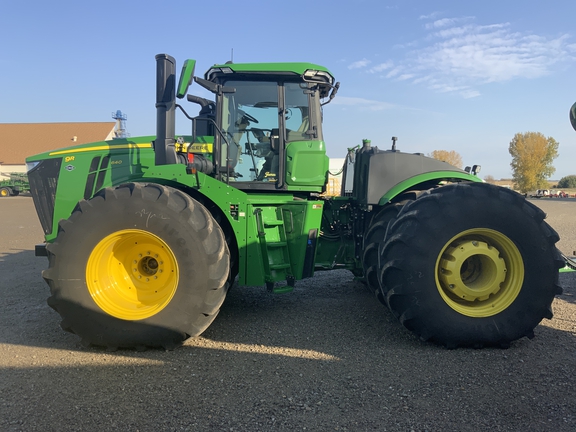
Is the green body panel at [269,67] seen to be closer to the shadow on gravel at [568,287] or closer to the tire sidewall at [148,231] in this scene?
the tire sidewall at [148,231]

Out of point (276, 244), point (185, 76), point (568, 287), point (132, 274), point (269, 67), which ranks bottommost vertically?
point (568, 287)

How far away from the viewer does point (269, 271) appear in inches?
164

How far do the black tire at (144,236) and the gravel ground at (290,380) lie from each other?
0.24 meters

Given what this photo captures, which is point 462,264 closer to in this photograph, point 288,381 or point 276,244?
point 276,244

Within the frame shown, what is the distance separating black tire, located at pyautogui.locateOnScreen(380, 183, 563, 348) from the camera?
354 centimetres

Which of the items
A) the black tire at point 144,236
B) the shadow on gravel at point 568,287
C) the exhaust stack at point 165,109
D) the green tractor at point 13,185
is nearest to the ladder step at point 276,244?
the black tire at point 144,236

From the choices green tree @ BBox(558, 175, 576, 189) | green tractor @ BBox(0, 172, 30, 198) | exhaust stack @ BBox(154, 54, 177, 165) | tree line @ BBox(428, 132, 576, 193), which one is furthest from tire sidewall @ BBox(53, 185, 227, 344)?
green tree @ BBox(558, 175, 576, 189)

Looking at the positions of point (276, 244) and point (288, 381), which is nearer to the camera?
point (288, 381)

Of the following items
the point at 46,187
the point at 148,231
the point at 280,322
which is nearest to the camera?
the point at 148,231

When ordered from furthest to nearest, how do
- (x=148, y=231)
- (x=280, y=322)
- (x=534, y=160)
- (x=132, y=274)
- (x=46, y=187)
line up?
1. (x=534, y=160)
2. (x=46, y=187)
3. (x=280, y=322)
4. (x=132, y=274)
5. (x=148, y=231)

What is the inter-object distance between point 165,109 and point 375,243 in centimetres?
260

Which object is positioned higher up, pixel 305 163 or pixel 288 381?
pixel 305 163

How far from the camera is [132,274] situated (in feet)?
13.0

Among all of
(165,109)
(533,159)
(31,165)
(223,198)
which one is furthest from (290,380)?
(533,159)
